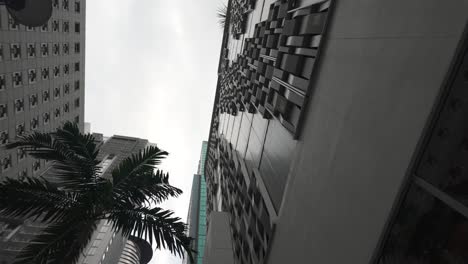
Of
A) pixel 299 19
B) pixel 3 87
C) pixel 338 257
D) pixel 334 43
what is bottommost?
pixel 3 87

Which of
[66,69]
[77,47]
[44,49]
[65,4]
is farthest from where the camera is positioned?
[77,47]

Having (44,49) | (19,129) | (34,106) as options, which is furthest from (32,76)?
(19,129)

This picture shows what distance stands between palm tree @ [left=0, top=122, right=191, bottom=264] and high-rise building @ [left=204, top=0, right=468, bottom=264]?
5200mm

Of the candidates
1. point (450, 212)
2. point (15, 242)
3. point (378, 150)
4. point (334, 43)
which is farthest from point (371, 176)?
point (15, 242)

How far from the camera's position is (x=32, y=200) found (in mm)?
9539

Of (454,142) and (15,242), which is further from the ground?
(454,142)

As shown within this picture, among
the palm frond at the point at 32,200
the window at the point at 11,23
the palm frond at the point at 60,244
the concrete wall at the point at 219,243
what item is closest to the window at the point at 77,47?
the window at the point at 11,23

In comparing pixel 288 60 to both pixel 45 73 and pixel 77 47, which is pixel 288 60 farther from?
pixel 77 47

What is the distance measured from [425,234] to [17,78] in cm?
4214

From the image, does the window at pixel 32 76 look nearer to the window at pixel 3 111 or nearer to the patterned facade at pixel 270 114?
the window at pixel 3 111

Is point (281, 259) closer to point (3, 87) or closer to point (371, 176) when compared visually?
point (371, 176)

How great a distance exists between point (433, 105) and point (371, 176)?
2.22 meters

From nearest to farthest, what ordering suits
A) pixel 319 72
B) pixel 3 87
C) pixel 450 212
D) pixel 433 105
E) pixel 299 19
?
pixel 450 212 → pixel 433 105 → pixel 319 72 → pixel 299 19 → pixel 3 87

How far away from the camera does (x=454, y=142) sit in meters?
5.21
